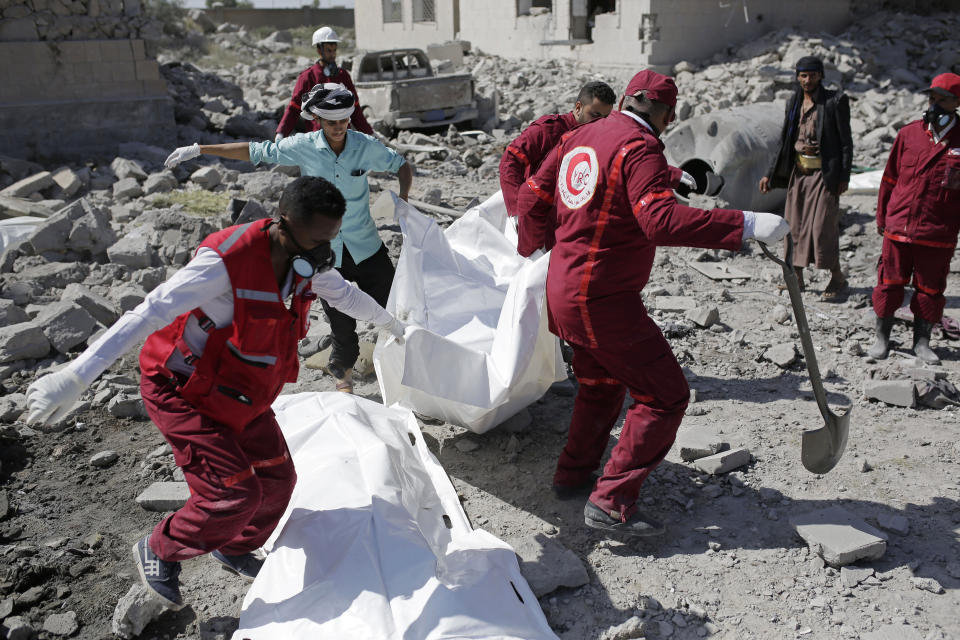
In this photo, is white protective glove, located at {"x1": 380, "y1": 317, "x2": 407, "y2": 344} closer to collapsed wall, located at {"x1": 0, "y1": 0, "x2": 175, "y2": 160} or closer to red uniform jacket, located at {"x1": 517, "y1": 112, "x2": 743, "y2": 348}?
red uniform jacket, located at {"x1": 517, "y1": 112, "x2": 743, "y2": 348}

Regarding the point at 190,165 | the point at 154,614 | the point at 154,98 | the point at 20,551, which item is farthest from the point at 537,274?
the point at 154,98

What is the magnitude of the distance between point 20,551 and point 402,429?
1.61 meters

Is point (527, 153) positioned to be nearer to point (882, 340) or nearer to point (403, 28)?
point (882, 340)

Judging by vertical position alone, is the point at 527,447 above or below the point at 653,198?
below

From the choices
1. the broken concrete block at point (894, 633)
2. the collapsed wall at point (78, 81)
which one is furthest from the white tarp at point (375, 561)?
the collapsed wall at point (78, 81)

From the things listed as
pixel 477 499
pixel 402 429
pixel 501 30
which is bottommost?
pixel 477 499

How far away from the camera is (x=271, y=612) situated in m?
2.56

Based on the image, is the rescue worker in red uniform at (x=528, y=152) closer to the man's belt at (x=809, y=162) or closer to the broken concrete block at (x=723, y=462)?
the broken concrete block at (x=723, y=462)

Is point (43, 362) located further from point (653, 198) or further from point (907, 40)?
point (907, 40)

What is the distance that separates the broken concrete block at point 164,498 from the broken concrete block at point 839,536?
2.60 metres

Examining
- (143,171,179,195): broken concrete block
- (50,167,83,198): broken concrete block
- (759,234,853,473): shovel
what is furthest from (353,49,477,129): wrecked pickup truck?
(759,234,853,473): shovel

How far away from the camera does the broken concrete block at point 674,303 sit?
5.71 metres

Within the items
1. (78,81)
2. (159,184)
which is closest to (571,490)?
(159,184)

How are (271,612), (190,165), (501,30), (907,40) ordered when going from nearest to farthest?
(271,612)
(190,165)
(907,40)
(501,30)
